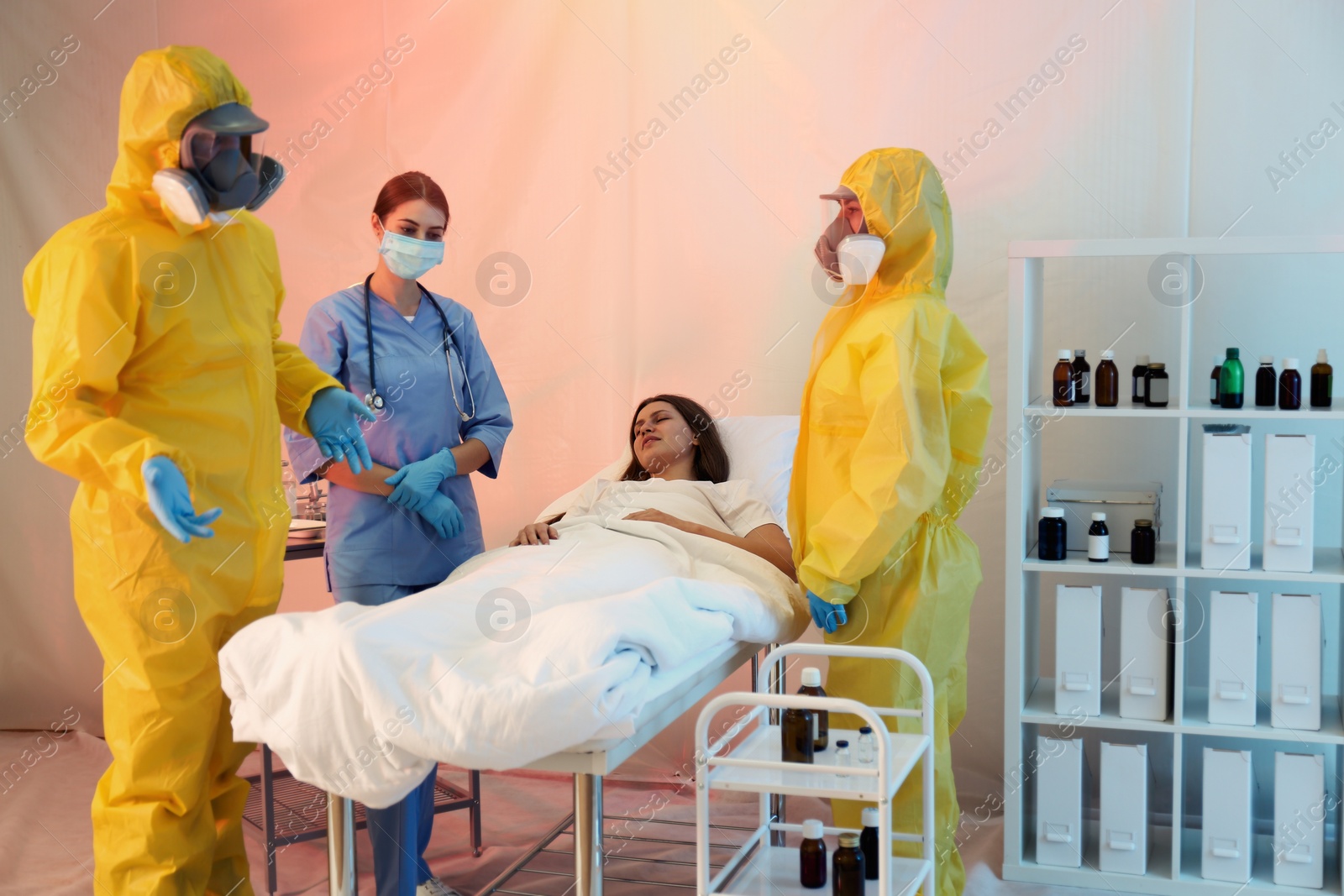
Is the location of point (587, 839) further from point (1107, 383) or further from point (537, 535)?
point (1107, 383)

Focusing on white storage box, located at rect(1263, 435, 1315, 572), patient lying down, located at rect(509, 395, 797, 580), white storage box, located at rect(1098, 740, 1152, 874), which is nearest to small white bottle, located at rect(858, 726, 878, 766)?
patient lying down, located at rect(509, 395, 797, 580)

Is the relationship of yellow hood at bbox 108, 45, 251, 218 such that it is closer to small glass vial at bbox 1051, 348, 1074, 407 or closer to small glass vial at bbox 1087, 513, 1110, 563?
small glass vial at bbox 1051, 348, 1074, 407

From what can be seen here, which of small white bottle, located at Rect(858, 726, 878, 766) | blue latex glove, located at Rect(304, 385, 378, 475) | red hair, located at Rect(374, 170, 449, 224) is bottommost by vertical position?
small white bottle, located at Rect(858, 726, 878, 766)

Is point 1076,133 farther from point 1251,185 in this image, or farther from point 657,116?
point 657,116

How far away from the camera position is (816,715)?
2002mm

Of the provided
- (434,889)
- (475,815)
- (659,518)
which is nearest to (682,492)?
(659,518)

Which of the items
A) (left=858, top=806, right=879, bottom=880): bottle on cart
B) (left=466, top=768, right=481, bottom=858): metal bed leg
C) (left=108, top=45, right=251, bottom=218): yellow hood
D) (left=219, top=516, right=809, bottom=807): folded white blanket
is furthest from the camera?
(left=466, top=768, right=481, bottom=858): metal bed leg

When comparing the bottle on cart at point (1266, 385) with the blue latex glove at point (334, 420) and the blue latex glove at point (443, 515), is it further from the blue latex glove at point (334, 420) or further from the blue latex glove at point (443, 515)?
the blue latex glove at point (334, 420)

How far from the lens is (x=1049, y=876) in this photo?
9.20 feet

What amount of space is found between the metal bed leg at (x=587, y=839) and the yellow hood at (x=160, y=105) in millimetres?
1146

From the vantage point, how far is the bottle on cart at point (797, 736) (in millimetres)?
1961

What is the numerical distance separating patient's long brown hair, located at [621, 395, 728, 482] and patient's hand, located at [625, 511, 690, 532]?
33 centimetres

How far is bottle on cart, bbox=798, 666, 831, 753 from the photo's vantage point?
6.33ft

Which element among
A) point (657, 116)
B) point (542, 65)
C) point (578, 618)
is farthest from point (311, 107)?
point (578, 618)
